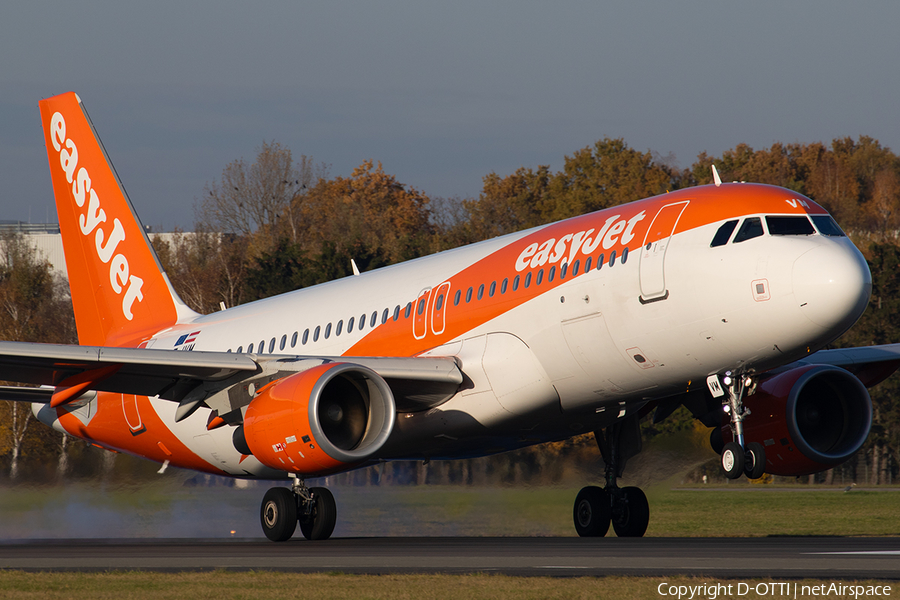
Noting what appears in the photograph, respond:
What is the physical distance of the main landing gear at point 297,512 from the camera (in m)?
18.2

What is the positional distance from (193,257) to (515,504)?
2207 inches

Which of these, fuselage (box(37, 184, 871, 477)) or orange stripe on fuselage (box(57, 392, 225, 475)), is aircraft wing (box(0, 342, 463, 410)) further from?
orange stripe on fuselage (box(57, 392, 225, 475))

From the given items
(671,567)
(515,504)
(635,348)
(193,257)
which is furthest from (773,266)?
(193,257)

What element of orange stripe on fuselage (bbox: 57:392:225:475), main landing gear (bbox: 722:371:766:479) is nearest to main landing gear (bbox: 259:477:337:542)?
orange stripe on fuselage (bbox: 57:392:225:475)

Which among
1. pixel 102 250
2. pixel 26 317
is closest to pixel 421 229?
pixel 26 317

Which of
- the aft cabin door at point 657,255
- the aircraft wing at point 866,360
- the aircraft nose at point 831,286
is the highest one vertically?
the aft cabin door at point 657,255

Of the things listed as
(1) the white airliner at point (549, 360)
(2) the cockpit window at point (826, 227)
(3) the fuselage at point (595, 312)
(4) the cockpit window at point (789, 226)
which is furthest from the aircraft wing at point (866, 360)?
(4) the cockpit window at point (789, 226)

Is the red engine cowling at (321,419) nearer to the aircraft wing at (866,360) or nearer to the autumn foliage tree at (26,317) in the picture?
the aircraft wing at (866,360)

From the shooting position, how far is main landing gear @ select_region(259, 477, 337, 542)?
18.2 metres

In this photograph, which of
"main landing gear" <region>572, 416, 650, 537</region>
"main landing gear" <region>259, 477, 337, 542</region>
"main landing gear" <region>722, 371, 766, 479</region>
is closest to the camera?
"main landing gear" <region>722, 371, 766, 479</region>

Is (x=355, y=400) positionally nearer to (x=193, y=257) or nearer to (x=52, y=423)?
(x=52, y=423)

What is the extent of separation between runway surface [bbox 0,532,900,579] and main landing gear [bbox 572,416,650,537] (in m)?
2.35

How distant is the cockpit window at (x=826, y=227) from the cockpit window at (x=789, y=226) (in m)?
0.14

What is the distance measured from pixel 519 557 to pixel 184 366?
6.54m
